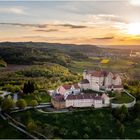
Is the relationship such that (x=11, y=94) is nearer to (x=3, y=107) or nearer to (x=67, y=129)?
(x=3, y=107)

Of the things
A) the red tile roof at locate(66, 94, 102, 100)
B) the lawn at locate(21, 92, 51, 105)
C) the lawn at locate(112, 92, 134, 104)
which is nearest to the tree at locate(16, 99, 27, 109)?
the lawn at locate(21, 92, 51, 105)

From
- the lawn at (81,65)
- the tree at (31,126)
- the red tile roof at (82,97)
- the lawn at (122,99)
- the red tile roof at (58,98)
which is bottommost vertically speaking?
the lawn at (81,65)

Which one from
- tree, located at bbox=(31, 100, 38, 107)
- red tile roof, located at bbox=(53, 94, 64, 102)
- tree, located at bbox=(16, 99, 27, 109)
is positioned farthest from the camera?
red tile roof, located at bbox=(53, 94, 64, 102)

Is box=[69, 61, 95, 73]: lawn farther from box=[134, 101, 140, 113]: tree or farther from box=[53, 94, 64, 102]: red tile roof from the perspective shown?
box=[134, 101, 140, 113]: tree

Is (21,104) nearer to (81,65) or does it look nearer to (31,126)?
(31,126)

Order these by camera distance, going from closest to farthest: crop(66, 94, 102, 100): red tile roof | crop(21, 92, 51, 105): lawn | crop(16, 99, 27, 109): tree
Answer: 1. crop(16, 99, 27, 109): tree
2. crop(66, 94, 102, 100): red tile roof
3. crop(21, 92, 51, 105): lawn

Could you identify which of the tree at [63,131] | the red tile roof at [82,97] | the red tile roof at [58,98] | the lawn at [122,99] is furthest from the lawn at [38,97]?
the lawn at [122,99]

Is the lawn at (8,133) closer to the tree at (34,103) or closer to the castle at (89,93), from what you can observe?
the tree at (34,103)

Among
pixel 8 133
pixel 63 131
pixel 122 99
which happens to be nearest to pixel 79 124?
pixel 63 131
